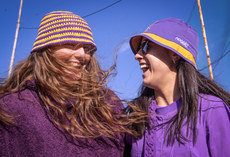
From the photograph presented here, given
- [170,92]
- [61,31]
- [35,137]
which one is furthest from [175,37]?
[35,137]

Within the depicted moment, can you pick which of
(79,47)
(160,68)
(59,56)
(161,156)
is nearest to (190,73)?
(160,68)

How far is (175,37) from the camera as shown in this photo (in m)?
1.43

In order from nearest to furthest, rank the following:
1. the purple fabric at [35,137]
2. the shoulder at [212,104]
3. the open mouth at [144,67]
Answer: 1. the purple fabric at [35,137]
2. the shoulder at [212,104]
3. the open mouth at [144,67]

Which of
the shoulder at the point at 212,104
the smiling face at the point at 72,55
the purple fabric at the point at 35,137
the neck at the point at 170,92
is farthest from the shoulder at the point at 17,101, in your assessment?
the shoulder at the point at 212,104

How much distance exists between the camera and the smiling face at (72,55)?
1448 mm

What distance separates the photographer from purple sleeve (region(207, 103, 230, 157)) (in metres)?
1.17

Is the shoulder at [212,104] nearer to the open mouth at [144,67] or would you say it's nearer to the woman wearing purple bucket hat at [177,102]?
the woman wearing purple bucket hat at [177,102]

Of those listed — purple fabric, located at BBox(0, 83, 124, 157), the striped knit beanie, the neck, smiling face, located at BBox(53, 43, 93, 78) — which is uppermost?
the striped knit beanie

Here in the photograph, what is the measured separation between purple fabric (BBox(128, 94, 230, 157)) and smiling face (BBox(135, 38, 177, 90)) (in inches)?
7.3

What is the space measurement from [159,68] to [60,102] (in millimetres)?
753

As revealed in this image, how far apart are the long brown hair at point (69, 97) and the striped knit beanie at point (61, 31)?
0.08 m

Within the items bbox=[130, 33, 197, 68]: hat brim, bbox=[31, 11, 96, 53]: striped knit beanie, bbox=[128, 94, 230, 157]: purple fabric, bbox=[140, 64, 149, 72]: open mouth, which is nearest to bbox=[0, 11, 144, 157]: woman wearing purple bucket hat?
bbox=[31, 11, 96, 53]: striped knit beanie

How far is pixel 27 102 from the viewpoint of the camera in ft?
4.11

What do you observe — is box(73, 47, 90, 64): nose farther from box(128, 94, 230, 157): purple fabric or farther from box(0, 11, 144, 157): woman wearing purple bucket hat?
box(128, 94, 230, 157): purple fabric
